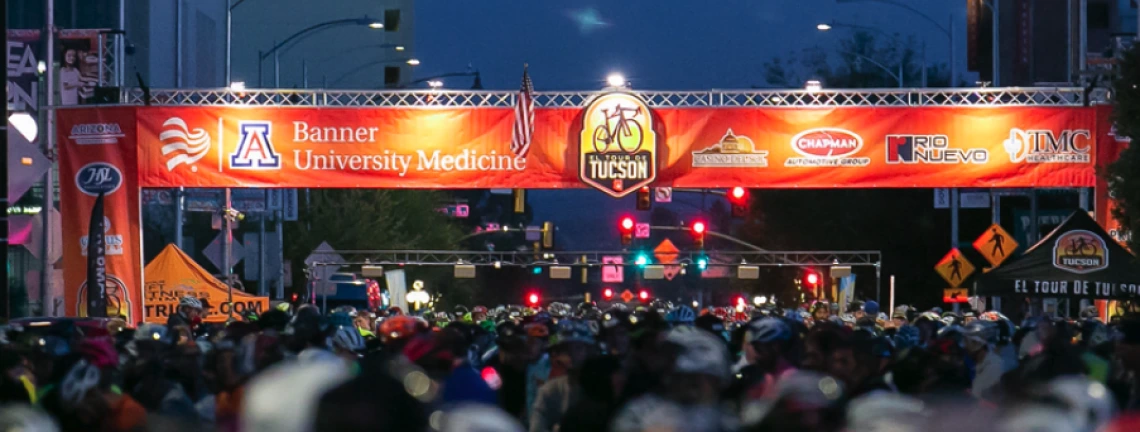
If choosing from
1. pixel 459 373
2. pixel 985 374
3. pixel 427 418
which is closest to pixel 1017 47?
pixel 985 374

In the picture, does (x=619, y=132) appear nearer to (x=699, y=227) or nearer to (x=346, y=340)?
(x=346, y=340)

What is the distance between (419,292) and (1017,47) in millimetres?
21778

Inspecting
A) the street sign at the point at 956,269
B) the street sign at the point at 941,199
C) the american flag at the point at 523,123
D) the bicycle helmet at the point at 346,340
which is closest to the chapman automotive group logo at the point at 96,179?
the american flag at the point at 523,123

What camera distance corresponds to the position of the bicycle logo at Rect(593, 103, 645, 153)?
25266 millimetres

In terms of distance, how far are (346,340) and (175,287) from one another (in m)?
18.3

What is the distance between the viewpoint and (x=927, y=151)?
82.9 ft

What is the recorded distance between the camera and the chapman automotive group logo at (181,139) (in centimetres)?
2530

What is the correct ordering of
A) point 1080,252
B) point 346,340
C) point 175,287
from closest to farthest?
point 346,340 < point 1080,252 < point 175,287

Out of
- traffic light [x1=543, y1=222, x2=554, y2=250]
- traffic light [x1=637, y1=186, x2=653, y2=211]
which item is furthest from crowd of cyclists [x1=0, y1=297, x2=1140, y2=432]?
traffic light [x1=543, y1=222, x2=554, y2=250]

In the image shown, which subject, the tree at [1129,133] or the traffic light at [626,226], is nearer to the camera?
the tree at [1129,133]

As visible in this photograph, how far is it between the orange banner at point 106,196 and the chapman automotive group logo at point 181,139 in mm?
451

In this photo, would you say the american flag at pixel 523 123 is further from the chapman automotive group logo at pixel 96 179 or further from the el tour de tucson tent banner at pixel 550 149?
the chapman automotive group logo at pixel 96 179

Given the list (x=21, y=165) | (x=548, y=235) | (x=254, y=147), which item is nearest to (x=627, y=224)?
(x=548, y=235)

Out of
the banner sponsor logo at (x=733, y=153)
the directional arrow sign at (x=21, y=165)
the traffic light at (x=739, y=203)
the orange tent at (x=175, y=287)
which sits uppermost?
the banner sponsor logo at (x=733, y=153)
